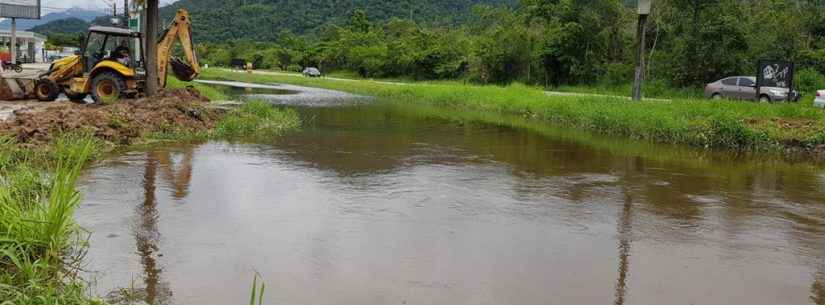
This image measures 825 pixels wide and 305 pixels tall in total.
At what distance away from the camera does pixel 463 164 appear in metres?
12.8

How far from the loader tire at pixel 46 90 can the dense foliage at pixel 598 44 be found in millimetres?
25095

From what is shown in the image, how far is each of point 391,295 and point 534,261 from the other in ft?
5.60

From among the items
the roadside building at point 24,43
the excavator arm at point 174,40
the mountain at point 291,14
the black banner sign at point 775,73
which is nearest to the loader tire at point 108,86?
the excavator arm at point 174,40

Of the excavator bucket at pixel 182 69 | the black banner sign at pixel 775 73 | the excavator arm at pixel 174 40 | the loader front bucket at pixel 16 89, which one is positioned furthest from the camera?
the excavator bucket at pixel 182 69

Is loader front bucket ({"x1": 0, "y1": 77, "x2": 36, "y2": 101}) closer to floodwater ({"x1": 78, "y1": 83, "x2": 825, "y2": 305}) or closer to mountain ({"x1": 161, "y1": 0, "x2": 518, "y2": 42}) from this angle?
floodwater ({"x1": 78, "y1": 83, "x2": 825, "y2": 305})

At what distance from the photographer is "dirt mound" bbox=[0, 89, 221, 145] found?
11773 mm

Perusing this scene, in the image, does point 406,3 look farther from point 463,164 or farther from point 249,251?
point 249,251

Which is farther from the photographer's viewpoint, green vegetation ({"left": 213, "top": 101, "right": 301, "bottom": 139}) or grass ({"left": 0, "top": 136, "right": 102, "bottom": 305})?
green vegetation ({"left": 213, "top": 101, "right": 301, "bottom": 139})

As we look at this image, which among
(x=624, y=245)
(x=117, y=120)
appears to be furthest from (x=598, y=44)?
(x=624, y=245)

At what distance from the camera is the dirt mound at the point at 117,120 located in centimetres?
1177

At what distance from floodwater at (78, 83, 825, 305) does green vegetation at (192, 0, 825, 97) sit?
17.9 m

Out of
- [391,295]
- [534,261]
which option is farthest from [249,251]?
[534,261]

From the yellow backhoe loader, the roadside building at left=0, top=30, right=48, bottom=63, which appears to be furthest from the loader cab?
the roadside building at left=0, top=30, right=48, bottom=63

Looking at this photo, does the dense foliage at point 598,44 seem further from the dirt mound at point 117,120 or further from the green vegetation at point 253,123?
the dirt mound at point 117,120
